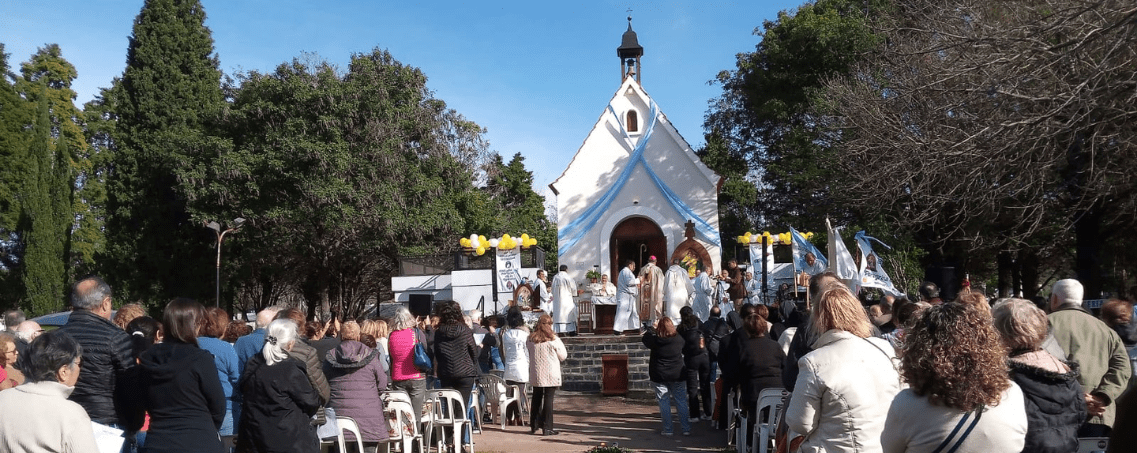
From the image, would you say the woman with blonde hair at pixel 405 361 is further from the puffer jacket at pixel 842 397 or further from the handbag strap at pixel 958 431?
the handbag strap at pixel 958 431

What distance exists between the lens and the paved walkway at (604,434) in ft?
36.0

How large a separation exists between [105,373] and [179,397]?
21.7 inches

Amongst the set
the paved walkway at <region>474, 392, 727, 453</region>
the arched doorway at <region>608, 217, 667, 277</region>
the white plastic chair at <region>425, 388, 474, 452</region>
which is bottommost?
the paved walkway at <region>474, 392, 727, 453</region>

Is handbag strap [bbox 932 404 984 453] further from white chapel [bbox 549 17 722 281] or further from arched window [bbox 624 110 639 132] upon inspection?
arched window [bbox 624 110 639 132]

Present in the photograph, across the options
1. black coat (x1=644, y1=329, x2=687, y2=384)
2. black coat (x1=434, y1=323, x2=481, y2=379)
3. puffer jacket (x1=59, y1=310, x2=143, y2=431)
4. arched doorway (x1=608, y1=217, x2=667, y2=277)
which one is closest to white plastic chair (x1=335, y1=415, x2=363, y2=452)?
puffer jacket (x1=59, y1=310, x2=143, y2=431)

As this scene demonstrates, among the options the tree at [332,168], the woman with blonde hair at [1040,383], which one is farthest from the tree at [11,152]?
the woman with blonde hair at [1040,383]

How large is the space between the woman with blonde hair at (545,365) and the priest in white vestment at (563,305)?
330 inches

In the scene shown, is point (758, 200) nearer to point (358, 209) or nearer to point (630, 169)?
point (630, 169)

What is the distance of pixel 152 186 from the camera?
34.1m

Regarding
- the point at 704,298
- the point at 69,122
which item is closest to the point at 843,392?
the point at 704,298

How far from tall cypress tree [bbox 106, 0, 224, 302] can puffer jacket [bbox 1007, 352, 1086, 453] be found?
32888mm

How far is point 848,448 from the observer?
4.20 m

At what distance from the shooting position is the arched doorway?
27.3 m

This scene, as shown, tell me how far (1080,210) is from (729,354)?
39.2 feet
